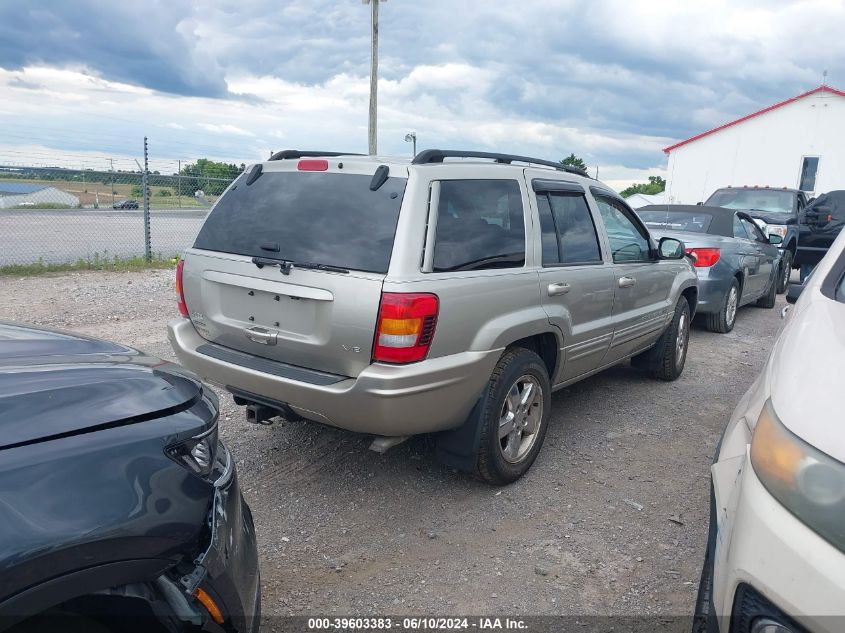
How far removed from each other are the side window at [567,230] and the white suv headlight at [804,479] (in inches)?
89.3

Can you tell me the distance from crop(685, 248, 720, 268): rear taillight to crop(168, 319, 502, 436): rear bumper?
5.01 meters

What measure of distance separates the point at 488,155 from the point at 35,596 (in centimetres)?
328

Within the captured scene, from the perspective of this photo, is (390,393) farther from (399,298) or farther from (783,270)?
(783,270)

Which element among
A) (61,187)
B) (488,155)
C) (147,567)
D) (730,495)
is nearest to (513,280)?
(488,155)

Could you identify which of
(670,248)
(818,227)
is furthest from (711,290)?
(818,227)

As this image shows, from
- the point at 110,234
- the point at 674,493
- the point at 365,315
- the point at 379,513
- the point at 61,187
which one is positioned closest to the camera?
the point at 365,315

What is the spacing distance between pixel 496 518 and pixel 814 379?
2.03m

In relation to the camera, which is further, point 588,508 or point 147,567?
point 588,508

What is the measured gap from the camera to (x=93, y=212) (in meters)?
14.6

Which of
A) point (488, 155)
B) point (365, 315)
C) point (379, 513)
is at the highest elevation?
point (488, 155)

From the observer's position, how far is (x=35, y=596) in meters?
1.33

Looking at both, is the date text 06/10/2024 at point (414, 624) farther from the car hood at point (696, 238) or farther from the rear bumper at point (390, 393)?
the car hood at point (696, 238)

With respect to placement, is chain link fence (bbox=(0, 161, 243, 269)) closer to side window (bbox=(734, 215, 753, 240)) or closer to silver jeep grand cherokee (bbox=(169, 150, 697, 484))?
silver jeep grand cherokee (bbox=(169, 150, 697, 484))

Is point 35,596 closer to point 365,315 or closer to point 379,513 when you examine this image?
point 365,315
